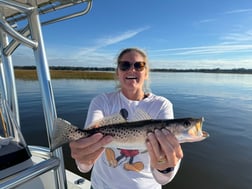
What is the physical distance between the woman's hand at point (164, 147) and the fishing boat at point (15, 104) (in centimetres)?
80

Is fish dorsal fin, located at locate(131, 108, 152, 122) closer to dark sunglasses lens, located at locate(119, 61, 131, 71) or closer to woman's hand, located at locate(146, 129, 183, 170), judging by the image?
woman's hand, located at locate(146, 129, 183, 170)

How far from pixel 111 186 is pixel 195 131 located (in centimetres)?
108

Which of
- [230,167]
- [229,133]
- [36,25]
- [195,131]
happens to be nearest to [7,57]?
[36,25]

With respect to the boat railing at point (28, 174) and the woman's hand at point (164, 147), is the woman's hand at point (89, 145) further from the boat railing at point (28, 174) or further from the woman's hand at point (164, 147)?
the woman's hand at point (164, 147)

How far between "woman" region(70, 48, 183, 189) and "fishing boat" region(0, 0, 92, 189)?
0.33m

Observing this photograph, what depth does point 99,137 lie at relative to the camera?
173 cm

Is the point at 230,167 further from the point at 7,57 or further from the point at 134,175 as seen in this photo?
the point at 7,57

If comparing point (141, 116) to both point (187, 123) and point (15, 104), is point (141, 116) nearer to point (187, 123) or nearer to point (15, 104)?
point (187, 123)

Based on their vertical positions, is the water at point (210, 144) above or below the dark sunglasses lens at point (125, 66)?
below

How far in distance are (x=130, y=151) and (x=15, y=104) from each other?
1471 millimetres

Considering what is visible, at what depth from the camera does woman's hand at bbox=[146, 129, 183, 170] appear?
1707 mm

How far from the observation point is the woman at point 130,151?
1733mm

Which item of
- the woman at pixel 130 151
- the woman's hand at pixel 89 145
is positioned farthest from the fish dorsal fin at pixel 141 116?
the woman's hand at pixel 89 145

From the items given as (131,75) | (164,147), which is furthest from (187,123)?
(131,75)
